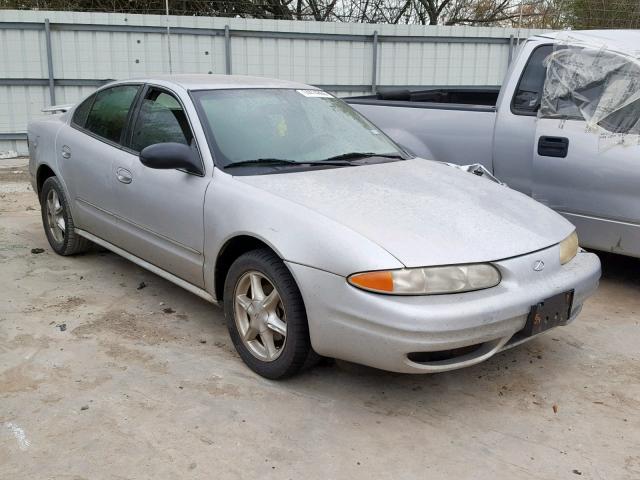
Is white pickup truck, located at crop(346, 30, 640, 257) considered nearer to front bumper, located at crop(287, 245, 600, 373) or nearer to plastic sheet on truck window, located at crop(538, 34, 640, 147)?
plastic sheet on truck window, located at crop(538, 34, 640, 147)

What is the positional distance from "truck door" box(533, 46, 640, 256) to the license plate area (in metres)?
1.59

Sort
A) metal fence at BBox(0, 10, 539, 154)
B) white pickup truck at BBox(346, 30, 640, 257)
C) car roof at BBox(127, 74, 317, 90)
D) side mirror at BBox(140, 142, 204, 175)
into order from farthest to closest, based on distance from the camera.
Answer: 1. metal fence at BBox(0, 10, 539, 154)
2. white pickup truck at BBox(346, 30, 640, 257)
3. car roof at BBox(127, 74, 317, 90)
4. side mirror at BBox(140, 142, 204, 175)

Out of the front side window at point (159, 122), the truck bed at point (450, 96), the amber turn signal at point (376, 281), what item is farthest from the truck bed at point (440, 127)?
the amber turn signal at point (376, 281)

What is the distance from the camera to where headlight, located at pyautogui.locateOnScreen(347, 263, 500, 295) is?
2.88 meters

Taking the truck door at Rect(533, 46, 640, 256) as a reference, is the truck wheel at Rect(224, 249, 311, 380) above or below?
below

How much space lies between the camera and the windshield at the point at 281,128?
3.87 m

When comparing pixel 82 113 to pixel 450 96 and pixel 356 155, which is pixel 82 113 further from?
pixel 450 96

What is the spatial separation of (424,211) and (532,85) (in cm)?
235

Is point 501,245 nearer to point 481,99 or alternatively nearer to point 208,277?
point 208,277

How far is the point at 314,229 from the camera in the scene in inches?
122

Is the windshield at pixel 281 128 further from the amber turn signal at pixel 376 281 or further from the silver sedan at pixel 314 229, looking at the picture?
the amber turn signal at pixel 376 281

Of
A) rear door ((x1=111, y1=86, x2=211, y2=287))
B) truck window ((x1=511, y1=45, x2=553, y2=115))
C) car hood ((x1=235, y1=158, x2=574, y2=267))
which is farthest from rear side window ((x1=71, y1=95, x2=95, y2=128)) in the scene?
truck window ((x1=511, y1=45, x2=553, y2=115))

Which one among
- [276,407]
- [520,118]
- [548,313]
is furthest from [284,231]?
[520,118]

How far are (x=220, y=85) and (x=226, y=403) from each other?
6.77 ft
